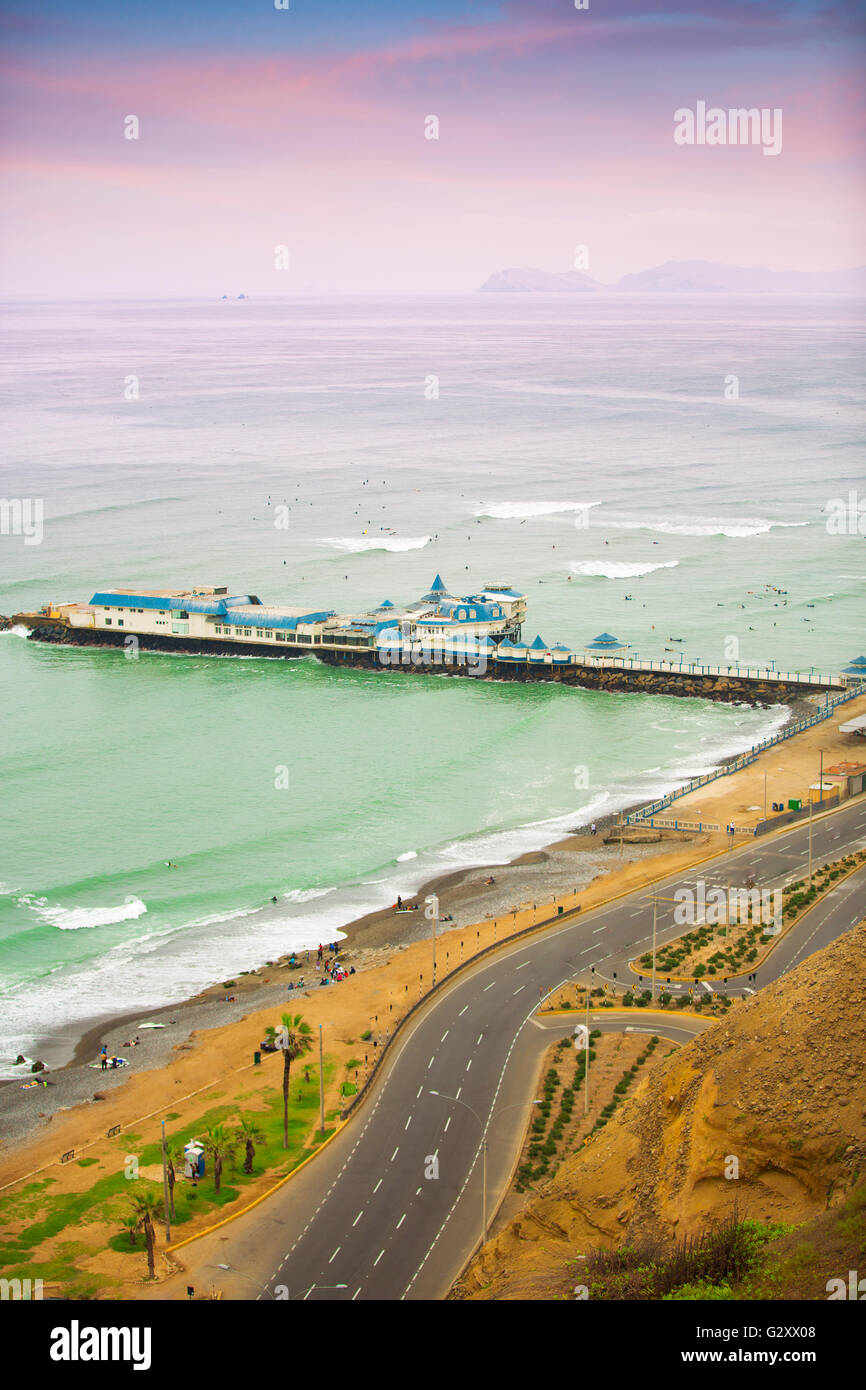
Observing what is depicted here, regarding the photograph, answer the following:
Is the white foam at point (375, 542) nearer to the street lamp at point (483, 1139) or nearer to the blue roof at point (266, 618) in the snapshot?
the blue roof at point (266, 618)

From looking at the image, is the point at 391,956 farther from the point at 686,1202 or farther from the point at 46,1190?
the point at 686,1202

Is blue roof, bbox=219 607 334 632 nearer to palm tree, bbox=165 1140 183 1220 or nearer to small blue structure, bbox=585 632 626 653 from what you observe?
small blue structure, bbox=585 632 626 653

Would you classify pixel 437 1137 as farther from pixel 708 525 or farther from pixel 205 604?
pixel 708 525

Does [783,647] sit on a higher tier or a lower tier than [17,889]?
higher

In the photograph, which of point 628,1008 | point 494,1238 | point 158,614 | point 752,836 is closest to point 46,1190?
point 494,1238

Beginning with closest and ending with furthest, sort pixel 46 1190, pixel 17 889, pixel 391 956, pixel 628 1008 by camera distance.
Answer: pixel 46 1190
pixel 628 1008
pixel 391 956
pixel 17 889

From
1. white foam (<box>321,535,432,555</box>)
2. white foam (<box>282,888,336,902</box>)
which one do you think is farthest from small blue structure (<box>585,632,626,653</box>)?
white foam (<box>321,535,432,555</box>)

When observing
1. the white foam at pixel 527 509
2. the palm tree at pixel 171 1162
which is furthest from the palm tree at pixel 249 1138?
the white foam at pixel 527 509
